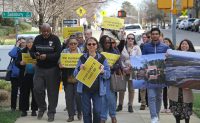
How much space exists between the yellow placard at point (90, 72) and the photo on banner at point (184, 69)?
151 cm

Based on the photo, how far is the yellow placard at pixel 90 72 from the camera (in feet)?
25.3

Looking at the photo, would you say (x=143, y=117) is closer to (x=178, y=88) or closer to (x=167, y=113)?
(x=167, y=113)

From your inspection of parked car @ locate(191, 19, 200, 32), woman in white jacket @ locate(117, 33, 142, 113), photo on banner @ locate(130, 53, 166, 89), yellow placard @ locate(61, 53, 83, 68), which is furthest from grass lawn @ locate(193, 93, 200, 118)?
parked car @ locate(191, 19, 200, 32)

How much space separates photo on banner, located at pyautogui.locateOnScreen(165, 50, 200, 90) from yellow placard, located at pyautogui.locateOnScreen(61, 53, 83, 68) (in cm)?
198

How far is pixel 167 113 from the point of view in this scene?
1084 cm

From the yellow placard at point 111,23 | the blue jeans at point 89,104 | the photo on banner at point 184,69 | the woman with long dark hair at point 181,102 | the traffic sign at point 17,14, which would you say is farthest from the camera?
the traffic sign at point 17,14

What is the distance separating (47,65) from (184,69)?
297 centimetres

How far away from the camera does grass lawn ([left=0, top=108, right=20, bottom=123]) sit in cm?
977

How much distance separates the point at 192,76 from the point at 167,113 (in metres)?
2.66

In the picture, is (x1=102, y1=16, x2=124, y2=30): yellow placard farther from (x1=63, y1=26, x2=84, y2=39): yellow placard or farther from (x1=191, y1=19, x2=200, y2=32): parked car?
(x1=191, y1=19, x2=200, y2=32): parked car

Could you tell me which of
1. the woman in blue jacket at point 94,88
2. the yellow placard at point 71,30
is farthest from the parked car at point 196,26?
the woman in blue jacket at point 94,88

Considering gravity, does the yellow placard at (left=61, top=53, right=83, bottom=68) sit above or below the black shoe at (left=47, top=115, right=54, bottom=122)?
above

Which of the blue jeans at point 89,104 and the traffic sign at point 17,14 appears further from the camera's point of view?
the traffic sign at point 17,14

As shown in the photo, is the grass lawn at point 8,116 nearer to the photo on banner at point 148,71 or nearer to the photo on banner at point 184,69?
the photo on banner at point 148,71
